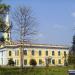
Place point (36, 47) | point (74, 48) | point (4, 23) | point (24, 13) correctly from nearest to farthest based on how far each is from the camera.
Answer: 1. point (4, 23)
2. point (24, 13)
3. point (74, 48)
4. point (36, 47)

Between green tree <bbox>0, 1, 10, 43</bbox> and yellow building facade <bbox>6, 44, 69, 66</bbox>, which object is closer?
green tree <bbox>0, 1, 10, 43</bbox>

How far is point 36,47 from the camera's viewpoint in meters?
99.2

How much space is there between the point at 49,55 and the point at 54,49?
2514 mm

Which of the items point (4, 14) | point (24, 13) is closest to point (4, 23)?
point (4, 14)

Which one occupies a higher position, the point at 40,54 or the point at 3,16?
the point at 3,16

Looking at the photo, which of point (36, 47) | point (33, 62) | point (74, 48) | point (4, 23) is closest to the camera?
point (4, 23)

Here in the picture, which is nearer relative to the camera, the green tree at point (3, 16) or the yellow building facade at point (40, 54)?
the green tree at point (3, 16)

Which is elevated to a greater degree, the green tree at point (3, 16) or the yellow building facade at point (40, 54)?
the green tree at point (3, 16)

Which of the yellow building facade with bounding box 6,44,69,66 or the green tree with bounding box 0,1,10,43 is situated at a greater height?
the green tree with bounding box 0,1,10,43

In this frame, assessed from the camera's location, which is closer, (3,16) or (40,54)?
(3,16)

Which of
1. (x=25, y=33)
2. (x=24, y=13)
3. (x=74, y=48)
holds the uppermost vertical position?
(x=24, y=13)

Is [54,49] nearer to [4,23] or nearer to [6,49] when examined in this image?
[6,49]

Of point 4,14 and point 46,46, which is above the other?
point 4,14

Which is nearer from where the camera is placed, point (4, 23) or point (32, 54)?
point (4, 23)
